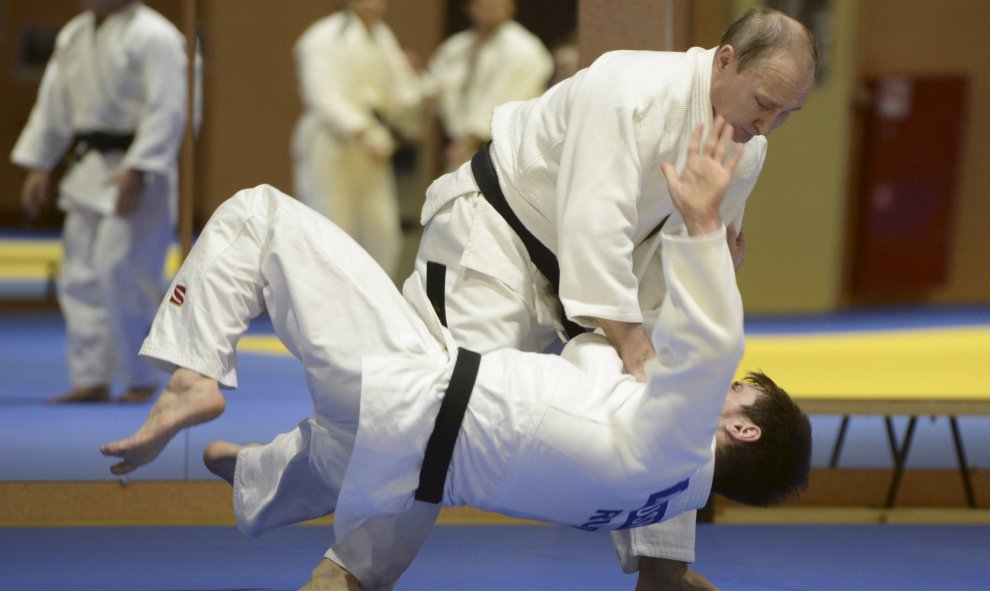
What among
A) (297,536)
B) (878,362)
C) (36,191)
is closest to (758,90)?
(297,536)

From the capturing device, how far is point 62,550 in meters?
3.38

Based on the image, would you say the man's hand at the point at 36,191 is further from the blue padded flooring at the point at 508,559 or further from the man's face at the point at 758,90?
the man's face at the point at 758,90

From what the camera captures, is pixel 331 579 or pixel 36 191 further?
pixel 36 191

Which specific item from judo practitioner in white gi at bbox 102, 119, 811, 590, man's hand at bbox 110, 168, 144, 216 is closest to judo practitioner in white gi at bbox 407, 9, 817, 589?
judo practitioner in white gi at bbox 102, 119, 811, 590

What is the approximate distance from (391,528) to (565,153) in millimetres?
821

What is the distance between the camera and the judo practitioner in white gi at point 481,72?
16.9 ft

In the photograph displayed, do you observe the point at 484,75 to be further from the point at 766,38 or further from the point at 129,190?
the point at 766,38

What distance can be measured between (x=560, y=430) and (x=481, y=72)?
320 centimetres

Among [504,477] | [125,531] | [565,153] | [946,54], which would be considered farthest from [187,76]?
[946,54]

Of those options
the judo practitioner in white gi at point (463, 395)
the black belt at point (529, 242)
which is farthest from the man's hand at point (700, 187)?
the black belt at point (529, 242)

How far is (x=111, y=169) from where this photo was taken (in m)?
4.80

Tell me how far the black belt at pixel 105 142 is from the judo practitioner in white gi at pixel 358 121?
84cm

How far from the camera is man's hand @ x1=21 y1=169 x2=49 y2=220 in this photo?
16.5 ft

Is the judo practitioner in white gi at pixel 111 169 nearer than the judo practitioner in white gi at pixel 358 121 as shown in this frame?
Yes
